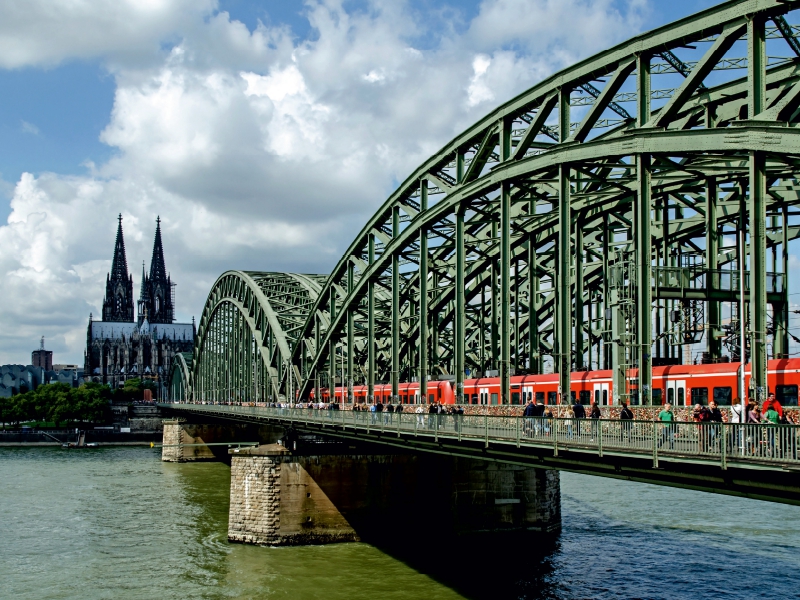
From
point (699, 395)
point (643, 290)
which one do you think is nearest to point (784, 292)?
point (699, 395)

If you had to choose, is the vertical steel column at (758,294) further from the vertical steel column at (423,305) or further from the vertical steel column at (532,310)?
the vertical steel column at (532,310)

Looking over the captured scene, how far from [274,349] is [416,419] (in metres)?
58.6

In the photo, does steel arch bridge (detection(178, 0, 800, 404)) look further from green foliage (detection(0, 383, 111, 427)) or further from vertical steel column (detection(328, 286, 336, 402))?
green foliage (detection(0, 383, 111, 427))

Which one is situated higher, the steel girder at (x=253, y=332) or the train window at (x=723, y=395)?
the steel girder at (x=253, y=332)

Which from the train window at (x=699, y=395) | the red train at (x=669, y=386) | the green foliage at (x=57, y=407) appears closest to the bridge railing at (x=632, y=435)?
the red train at (x=669, y=386)

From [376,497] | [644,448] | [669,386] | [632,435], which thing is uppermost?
[669,386]

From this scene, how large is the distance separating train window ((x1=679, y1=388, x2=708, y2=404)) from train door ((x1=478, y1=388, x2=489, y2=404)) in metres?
14.4

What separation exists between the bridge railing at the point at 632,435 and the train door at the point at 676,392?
6.55m

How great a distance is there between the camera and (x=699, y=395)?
28.2 meters

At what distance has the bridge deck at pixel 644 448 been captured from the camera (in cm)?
1623

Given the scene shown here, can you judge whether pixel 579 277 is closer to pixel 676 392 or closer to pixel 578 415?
pixel 676 392

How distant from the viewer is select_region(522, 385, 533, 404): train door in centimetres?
3850

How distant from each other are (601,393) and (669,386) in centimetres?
353

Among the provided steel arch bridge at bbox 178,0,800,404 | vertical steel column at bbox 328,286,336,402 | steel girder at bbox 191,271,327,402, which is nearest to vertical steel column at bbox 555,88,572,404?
steel arch bridge at bbox 178,0,800,404
